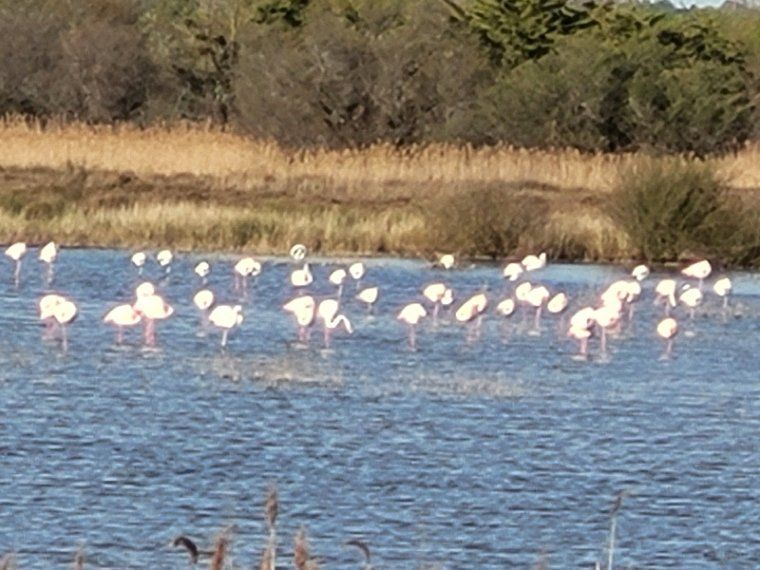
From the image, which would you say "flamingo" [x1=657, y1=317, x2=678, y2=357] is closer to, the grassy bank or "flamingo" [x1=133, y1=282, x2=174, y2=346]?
"flamingo" [x1=133, y1=282, x2=174, y2=346]

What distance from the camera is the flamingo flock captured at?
17.4 meters

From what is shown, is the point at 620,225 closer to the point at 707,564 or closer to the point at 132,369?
the point at 132,369

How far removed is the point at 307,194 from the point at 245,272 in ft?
27.4

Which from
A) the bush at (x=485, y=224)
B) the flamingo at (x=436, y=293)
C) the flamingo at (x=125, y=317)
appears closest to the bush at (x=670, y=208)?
the bush at (x=485, y=224)

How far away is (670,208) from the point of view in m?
24.9

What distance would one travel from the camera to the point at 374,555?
383 inches

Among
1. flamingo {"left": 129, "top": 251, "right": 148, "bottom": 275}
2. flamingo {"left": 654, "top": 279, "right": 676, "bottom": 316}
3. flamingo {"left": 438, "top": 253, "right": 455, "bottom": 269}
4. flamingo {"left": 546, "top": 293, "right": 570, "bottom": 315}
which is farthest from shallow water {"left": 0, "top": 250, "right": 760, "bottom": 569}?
flamingo {"left": 438, "top": 253, "right": 455, "bottom": 269}

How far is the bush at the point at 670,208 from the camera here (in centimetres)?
2494

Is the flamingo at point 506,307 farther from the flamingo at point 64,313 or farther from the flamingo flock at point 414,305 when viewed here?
the flamingo at point 64,313

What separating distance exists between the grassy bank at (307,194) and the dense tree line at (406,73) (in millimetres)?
1321

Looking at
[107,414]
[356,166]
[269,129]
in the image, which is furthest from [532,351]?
[269,129]

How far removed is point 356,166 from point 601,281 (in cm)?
841

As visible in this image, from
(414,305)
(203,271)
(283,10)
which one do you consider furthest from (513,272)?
(283,10)

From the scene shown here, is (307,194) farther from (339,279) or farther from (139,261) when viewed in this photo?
(339,279)
